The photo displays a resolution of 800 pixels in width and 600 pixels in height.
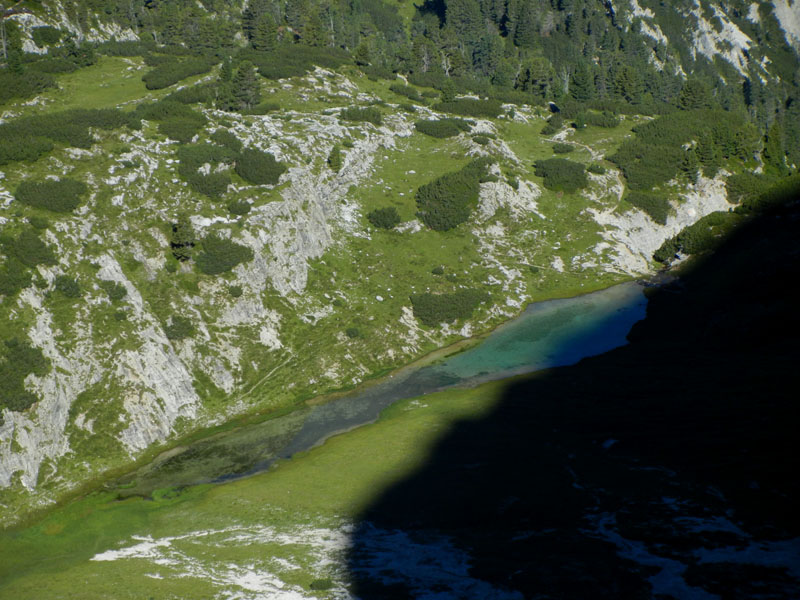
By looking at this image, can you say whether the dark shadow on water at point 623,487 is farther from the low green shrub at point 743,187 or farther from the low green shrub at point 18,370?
the low green shrub at point 743,187

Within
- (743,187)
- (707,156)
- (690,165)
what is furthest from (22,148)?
(743,187)

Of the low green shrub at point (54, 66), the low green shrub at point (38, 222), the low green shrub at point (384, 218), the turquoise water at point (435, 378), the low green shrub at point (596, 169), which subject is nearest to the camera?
the turquoise water at point (435, 378)

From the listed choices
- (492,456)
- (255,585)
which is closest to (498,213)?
(492,456)

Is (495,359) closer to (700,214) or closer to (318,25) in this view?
(700,214)

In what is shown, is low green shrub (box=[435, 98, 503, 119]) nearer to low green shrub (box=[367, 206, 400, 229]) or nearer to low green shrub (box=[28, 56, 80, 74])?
low green shrub (box=[367, 206, 400, 229])

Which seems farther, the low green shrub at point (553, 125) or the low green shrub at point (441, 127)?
the low green shrub at point (553, 125)

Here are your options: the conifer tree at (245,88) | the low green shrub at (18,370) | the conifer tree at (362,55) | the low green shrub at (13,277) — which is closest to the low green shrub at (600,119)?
the conifer tree at (362,55)

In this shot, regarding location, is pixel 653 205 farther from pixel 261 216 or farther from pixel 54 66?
pixel 54 66
